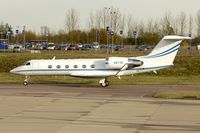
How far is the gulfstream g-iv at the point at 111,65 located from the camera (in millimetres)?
40500

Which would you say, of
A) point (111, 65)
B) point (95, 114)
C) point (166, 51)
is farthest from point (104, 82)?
point (95, 114)

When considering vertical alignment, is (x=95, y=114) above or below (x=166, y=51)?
below

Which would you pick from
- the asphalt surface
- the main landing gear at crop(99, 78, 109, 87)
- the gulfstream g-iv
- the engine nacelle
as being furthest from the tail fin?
the asphalt surface

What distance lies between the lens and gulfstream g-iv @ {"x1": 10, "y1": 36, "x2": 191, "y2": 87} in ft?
133

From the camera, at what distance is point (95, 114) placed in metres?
22.4

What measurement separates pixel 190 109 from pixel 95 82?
22.1 meters

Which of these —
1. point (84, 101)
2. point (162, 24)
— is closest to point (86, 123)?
point (84, 101)

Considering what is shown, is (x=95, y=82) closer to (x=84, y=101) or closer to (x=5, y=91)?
(x=5, y=91)

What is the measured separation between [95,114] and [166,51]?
2009 centimetres

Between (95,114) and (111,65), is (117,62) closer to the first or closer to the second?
(111,65)

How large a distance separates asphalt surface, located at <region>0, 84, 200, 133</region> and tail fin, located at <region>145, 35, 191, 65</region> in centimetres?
906

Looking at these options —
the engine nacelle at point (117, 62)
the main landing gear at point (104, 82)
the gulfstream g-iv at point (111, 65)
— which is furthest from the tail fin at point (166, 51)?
the main landing gear at point (104, 82)

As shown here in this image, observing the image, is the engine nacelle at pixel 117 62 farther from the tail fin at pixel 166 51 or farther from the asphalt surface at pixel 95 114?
the asphalt surface at pixel 95 114

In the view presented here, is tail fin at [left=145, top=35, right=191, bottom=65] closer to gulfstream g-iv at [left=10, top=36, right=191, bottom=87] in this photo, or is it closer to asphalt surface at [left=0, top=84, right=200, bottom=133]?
gulfstream g-iv at [left=10, top=36, right=191, bottom=87]
